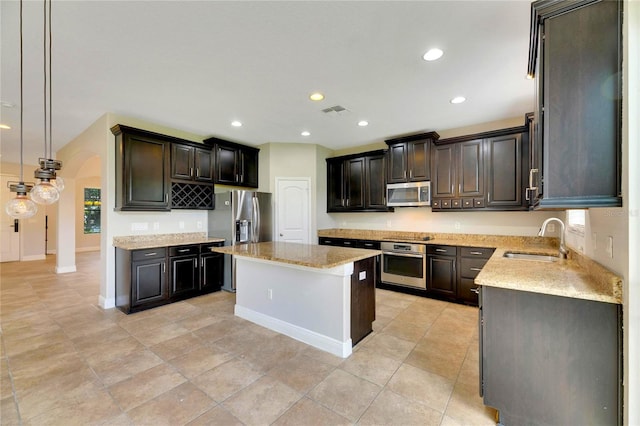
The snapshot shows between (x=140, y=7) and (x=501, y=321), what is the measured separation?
3202mm

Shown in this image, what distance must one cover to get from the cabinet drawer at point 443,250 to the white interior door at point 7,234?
10.3 meters

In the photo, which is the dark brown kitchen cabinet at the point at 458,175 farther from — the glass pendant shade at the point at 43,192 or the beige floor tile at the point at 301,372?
the glass pendant shade at the point at 43,192

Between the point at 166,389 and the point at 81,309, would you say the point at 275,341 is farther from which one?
the point at 81,309

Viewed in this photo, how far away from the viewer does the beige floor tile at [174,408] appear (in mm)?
1727

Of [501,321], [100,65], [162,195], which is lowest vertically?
[501,321]

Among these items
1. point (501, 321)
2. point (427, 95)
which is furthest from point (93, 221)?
point (501, 321)

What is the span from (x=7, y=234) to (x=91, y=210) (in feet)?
8.70

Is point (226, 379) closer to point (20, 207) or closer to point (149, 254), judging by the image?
point (20, 207)

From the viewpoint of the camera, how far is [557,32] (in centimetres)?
147

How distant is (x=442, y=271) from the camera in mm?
3998

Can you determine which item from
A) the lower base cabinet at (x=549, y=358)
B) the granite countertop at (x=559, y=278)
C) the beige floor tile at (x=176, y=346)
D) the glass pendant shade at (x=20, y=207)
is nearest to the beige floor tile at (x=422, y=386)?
the lower base cabinet at (x=549, y=358)

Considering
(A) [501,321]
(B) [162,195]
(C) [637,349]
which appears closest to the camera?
(C) [637,349]

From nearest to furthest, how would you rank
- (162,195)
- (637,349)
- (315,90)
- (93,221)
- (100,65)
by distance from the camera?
(637,349) < (100,65) < (315,90) < (162,195) < (93,221)

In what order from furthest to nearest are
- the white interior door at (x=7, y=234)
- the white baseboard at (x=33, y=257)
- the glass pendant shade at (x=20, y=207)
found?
the white baseboard at (x=33, y=257) < the white interior door at (x=7, y=234) < the glass pendant shade at (x=20, y=207)
